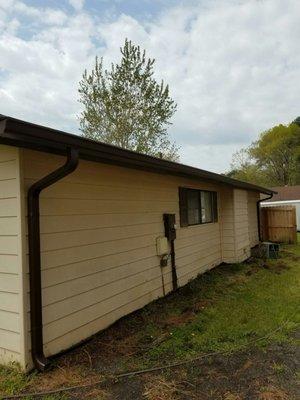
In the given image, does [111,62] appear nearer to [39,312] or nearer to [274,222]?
[274,222]

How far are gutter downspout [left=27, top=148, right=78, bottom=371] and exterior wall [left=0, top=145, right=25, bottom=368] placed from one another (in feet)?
0.31

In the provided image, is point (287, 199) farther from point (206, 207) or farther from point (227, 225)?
point (206, 207)

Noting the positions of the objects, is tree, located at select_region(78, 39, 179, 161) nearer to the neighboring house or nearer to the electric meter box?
the neighboring house

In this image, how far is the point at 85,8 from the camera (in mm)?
6930

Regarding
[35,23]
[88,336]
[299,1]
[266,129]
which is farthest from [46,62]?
[266,129]

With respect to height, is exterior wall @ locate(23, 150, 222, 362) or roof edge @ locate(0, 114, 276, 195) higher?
roof edge @ locate(0, 114, 276, 195)

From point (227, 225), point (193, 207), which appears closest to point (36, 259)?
point (193, 207)

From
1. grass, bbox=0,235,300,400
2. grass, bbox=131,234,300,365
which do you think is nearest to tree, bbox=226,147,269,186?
grass, bbox=131,234,300,365

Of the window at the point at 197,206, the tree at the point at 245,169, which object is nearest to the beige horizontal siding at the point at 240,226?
the window at the point at 197,206

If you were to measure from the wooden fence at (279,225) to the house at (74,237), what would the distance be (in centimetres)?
925

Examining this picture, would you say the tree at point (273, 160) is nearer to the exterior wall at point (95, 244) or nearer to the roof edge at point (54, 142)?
the exterior wall at point (95, 244)

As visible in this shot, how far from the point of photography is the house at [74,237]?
3.36 metres

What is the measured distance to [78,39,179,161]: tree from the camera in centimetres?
1791

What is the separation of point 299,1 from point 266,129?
36794 mm
